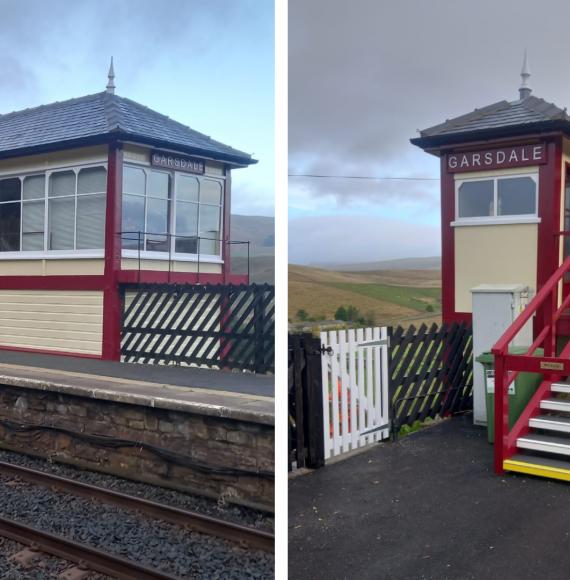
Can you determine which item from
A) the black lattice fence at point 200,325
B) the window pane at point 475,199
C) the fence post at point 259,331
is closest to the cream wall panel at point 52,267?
the black lattice fence at point 200,325

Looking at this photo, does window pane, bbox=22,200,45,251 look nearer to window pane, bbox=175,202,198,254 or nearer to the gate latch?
window pane, bbox=175,202,198,254

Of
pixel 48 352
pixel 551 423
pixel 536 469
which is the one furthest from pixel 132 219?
pixel 536 469

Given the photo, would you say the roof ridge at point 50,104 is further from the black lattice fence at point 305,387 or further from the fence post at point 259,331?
the black lattice fence at point 305,387

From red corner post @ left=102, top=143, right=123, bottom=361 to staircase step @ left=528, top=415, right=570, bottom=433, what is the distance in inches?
181

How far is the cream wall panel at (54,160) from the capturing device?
7277mm

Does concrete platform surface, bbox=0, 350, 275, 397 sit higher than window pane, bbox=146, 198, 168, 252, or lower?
lower

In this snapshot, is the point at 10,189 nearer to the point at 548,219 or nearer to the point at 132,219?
the point at 132,219

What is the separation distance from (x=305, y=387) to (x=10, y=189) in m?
5.86

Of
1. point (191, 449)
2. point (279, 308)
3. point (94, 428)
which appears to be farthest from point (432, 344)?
point (279, 308)

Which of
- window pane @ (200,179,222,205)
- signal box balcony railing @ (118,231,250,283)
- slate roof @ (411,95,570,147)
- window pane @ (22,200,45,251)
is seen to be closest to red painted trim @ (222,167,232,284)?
signal box balcony railing @ (118,231,250,283)

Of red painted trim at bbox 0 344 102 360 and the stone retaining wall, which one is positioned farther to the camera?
red painted trim at bbox 0 344 102 360

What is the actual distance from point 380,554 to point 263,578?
848mm

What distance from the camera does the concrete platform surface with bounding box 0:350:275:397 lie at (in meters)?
4.96

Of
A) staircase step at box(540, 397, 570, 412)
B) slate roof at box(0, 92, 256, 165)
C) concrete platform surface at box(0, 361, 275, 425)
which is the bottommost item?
concrete platform surface at box(0, 361, 275, 425)
